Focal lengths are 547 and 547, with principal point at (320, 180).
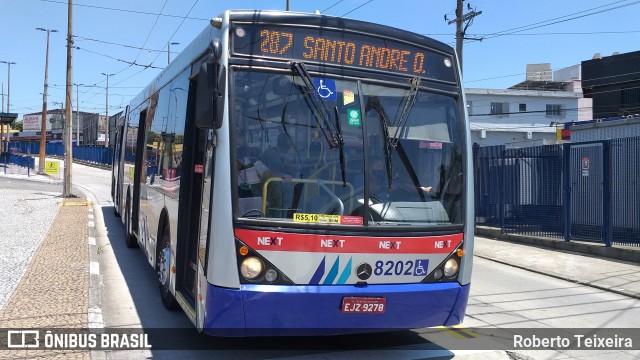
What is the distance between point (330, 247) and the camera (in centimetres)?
447

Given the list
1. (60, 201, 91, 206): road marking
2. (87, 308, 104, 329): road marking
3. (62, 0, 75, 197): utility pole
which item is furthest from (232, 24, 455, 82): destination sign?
(62, 0, 75, 197): utility pole

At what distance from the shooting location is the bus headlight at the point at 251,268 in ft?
14.1

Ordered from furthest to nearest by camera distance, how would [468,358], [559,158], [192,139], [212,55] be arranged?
[559,158], [192,139], [468,358], [212,55]

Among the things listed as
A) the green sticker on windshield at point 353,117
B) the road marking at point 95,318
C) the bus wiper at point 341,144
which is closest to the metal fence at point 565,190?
the green sticker on windshield at point 353,117

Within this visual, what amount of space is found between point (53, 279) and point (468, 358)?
585 cm

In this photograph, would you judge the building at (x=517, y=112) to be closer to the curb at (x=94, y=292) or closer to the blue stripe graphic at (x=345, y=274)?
the curb at (x=94, y=292)

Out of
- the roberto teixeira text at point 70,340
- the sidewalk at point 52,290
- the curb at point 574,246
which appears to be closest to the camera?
the roberto teixeira text at point 70,340

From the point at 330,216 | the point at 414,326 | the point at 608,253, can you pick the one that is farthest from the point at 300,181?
the point at 608,253

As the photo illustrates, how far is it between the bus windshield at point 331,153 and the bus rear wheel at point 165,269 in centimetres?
242

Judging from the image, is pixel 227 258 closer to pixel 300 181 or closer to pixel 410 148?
pixel 300 181

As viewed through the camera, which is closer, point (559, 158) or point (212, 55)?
point (212, 55)

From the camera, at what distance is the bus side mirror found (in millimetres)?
4375

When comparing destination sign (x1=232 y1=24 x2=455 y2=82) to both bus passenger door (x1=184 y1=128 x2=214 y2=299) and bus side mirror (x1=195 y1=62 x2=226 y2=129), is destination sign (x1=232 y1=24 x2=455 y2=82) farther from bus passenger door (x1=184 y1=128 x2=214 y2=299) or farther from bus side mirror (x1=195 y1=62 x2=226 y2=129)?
bus passenger door (x1=184 y1=128 x2=214 y2=299)

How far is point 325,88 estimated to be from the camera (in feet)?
15.5
